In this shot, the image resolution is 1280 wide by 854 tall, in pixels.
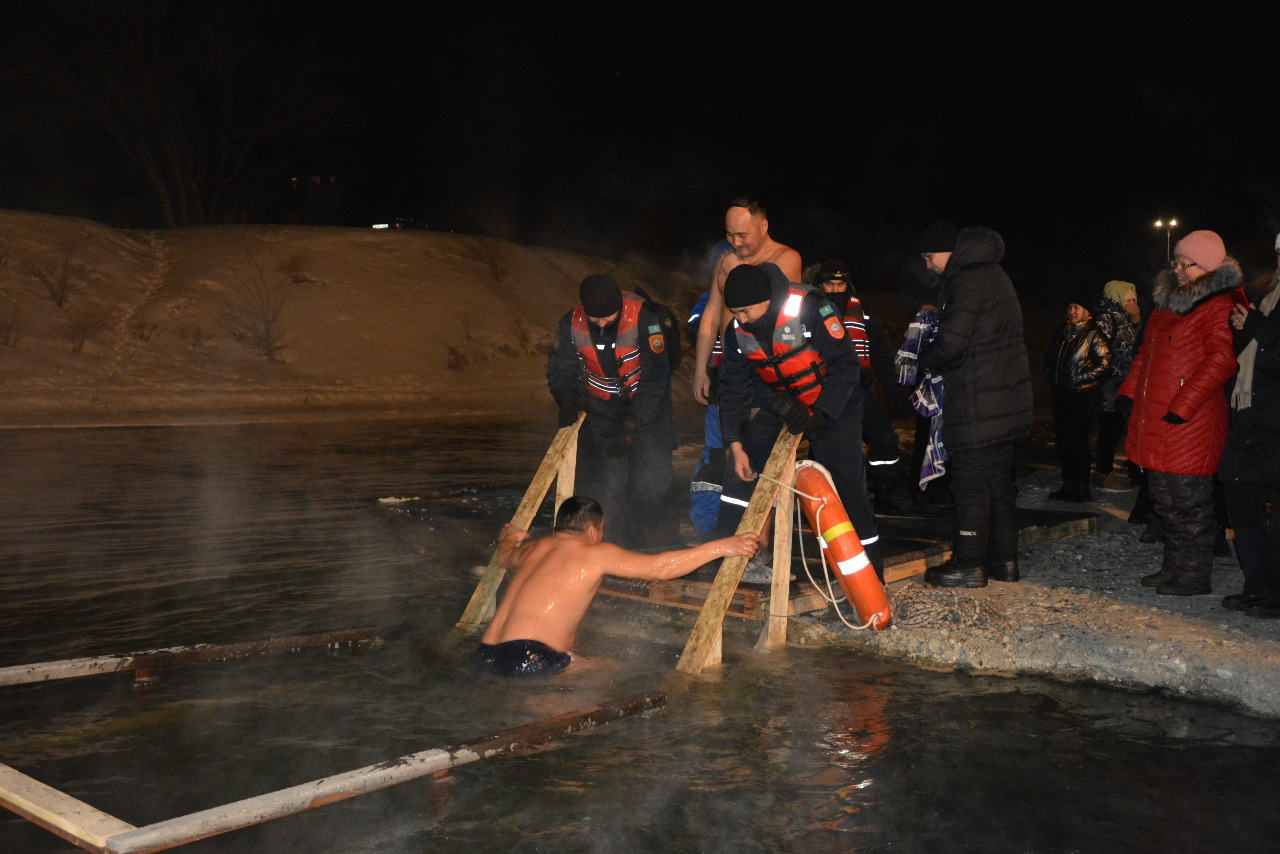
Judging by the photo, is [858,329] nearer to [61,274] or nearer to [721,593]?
[721,593]

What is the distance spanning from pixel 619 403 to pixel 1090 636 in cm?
303

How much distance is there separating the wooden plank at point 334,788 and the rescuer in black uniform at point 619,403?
256 centimetres

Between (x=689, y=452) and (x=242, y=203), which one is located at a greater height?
(x=242, y=203)

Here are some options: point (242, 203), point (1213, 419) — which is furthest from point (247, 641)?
point (242, 203)

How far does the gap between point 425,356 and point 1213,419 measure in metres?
23.1

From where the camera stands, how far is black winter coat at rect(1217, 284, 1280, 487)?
17.0 ft

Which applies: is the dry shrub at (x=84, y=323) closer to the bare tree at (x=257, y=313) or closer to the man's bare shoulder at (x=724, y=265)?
the bare tree at (x=257, y=313)

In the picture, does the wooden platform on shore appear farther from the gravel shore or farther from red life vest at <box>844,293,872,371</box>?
red life vest at <box>844,293,872,371</box>

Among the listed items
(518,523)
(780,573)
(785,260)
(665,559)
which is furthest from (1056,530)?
(518,523)

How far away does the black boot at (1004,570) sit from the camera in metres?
6.21

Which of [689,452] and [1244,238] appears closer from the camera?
[689,452]

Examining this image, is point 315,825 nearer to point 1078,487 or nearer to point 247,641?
point 247,641

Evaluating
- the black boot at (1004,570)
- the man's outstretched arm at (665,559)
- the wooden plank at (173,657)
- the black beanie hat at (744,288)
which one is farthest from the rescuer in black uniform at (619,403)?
the black boot at (1004,570)

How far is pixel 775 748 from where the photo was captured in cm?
420
